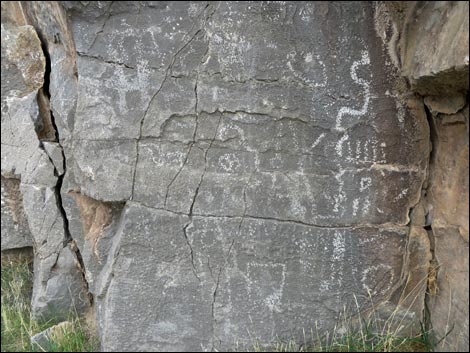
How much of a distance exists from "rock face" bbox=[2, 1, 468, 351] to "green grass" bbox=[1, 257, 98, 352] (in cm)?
16

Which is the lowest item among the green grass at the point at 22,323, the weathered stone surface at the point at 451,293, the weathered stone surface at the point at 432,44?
the green grass at the point at 22,323

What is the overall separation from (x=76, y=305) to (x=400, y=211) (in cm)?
178

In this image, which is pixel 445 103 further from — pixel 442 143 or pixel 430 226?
pixel 430 226

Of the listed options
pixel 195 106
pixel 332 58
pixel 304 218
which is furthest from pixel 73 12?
pixel 304 218

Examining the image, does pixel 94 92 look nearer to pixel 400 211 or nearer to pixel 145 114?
pixel 145 114

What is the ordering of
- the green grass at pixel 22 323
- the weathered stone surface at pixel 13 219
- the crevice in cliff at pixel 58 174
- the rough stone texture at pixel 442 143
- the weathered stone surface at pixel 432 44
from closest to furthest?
the weathered stone surface at pixel 432 44 < the rough stone texture at pixel 442 143 < the green grass at pixel 22 323 < the crevice in cliff at pixel 58 174 < the weathered stone surface at pixel 13 219

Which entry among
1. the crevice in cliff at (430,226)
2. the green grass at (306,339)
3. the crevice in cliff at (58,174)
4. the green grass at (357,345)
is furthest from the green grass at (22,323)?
the crevice in cliff at (430,226)

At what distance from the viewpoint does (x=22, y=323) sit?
2.39m

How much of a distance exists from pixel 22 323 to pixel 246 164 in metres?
1.44

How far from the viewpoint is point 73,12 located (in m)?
2.02

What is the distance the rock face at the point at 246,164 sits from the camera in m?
2.04

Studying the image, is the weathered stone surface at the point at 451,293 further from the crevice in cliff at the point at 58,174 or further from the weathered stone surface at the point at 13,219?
the weathered stone surface at the point at 13,219

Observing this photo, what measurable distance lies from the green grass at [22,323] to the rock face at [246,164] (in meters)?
0.16

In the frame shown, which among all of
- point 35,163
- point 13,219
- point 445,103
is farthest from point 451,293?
point 13,219
